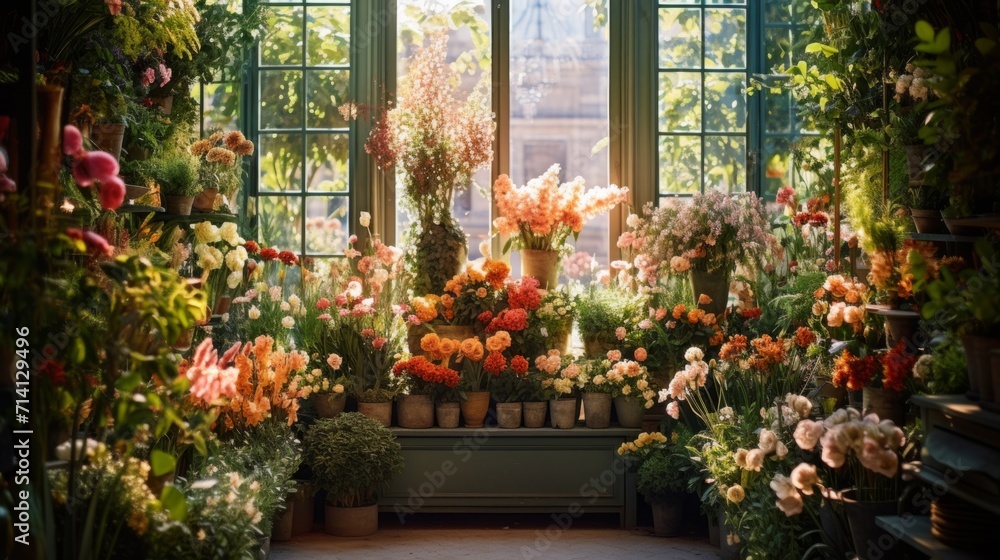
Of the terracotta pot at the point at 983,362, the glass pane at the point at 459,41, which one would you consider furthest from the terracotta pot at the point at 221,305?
the terracotta pot at the point at 983,362

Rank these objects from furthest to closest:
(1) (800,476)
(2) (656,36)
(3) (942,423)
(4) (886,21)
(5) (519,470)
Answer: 1. (2) (656,36)
2. (5) (519,470)
3. (4) (886,21)
4. (1) (800,476)
5. (3) (942,423)

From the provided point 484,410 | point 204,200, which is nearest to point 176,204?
point 204,200

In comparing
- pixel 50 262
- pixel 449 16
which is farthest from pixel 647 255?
pixel 50 262

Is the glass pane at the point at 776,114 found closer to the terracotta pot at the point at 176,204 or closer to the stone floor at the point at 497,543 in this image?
the stone floor at the point at 497,543

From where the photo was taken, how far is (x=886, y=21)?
3914 mm

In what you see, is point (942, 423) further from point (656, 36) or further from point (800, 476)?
point (656, 36)

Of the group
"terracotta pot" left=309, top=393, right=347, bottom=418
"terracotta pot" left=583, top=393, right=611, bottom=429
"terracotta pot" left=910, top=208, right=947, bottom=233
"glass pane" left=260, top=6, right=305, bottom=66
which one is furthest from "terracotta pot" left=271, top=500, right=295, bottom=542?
"terracotta pot" left=910, top=208, right=947, bottom=233

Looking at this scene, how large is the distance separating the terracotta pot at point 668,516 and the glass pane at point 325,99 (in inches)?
109

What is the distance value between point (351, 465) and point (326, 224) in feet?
5.35

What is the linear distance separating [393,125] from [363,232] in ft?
2.31

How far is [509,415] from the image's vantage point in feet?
17.7

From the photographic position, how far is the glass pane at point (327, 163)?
603 centimetres

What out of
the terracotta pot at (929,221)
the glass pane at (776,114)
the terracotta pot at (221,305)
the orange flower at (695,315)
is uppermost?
the glass pane at (776,114)

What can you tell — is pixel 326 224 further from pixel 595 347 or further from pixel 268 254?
pixel 595 347
